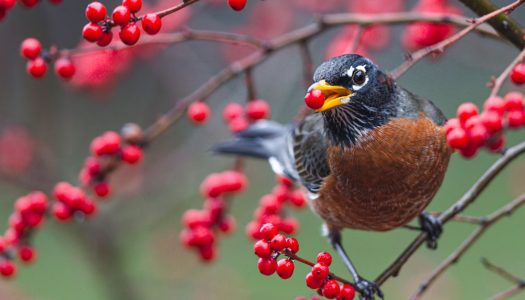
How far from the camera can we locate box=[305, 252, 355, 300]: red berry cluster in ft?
5.71

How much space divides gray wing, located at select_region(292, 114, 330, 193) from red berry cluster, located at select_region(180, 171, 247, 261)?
0.79 feet

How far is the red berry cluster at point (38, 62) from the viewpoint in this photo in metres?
2.19

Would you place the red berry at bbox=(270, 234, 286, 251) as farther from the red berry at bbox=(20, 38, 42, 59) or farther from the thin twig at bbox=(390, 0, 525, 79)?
the red berry at bbox=(20, 38, 42, 59)

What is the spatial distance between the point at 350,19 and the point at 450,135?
2.42 ft

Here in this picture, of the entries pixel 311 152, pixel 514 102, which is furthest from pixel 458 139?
pixel 311 152

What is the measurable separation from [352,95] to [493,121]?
74 cm

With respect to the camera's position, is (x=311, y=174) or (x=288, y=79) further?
(x=288, y=79)

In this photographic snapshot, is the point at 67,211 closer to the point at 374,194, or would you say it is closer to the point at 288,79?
the point at 374,194

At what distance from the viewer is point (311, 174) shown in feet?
9.29

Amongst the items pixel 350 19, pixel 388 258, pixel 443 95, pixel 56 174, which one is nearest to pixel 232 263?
pixel 388 258

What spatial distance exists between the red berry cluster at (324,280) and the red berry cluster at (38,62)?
0.96 meters

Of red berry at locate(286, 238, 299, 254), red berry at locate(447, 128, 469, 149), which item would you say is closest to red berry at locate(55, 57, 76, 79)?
red berry at locate(286, 238, 299, 254)

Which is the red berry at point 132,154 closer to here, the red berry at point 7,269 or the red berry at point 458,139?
the red berry at point 7,269

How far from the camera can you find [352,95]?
7.67 ft
